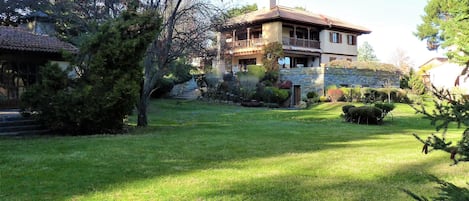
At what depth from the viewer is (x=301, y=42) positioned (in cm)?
4062

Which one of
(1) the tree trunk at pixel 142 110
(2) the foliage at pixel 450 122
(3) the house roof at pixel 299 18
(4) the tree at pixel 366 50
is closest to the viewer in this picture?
(2) the foliage at pixel 450 122

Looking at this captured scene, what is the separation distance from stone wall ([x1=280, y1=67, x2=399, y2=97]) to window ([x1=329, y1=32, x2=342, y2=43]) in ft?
26.6

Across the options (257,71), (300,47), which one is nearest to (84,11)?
(257,71)

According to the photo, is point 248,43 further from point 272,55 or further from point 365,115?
point 365,115

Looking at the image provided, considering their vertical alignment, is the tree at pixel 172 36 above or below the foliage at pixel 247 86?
above

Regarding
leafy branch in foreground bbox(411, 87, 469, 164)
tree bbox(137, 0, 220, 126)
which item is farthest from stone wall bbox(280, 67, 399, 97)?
leafy branch in foreground bbox(411, 87, 469, 164)

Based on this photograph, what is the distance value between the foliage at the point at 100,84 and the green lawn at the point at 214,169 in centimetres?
145

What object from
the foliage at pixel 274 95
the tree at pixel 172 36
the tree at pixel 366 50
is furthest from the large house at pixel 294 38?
the tree at pixel 366 50

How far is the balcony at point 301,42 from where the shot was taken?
3978cm

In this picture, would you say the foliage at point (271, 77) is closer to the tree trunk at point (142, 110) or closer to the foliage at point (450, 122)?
the tree trunk at point (142, 110)

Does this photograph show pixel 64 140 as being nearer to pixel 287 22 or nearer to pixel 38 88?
pixel 38 88

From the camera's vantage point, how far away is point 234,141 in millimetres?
11000

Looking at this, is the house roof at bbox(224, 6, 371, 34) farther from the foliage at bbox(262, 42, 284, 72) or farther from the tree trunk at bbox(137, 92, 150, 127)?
the tree trunk at bbox(137, 92, 150, 127)

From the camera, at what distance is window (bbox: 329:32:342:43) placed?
43.3 m
